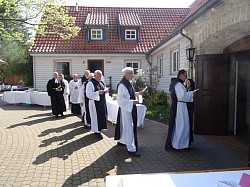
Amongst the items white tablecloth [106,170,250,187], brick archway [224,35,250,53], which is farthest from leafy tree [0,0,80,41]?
white tablecloth [106,170,250,187]

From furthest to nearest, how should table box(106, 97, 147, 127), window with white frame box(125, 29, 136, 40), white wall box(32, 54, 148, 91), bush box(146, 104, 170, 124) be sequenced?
window with white frame box(125, 29, 136, 40)
white wall box(32, 54, 148, 91)
bush box(146, 104, 170, 124)
table box(106, 97, 147, 127)

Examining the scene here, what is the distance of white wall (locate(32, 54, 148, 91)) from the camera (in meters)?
18.7

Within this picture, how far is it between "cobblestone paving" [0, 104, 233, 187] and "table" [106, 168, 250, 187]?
2.45 metres

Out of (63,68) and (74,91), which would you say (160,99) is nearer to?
(74,91)

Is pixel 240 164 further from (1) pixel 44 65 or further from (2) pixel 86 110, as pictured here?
(1) pixel 44 65

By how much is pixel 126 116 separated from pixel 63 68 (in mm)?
14120

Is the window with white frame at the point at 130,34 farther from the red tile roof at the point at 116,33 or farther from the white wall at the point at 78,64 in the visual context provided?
the white wall at the point at 78,64

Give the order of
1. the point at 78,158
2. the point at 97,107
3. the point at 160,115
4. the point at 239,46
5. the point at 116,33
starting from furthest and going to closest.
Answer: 1. the point at 116,33
2. the point at 160,115
3. the point at 97,107
4. the point at 239,46
5. the point at 78,158

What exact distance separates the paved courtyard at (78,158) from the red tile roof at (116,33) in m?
11.1

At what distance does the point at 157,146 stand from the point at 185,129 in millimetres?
915

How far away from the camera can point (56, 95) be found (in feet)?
37.6

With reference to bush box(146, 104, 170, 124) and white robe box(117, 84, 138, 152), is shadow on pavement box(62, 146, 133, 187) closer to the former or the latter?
white robe box(117, 84, 138, 152)

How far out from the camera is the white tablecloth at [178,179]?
6.51ft

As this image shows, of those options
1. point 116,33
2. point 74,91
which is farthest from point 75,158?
point 116,33
